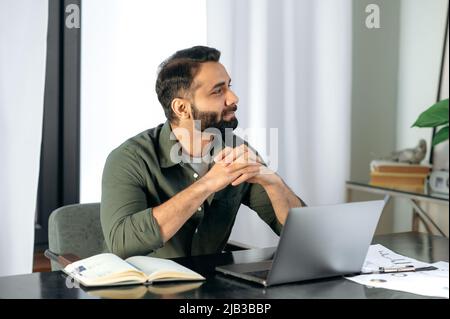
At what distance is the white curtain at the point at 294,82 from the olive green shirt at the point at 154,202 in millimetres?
1022

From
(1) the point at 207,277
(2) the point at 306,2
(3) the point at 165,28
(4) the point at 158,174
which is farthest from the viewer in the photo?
(2) the point at 306,2

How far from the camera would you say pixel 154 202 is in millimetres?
2027

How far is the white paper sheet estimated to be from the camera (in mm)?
1401

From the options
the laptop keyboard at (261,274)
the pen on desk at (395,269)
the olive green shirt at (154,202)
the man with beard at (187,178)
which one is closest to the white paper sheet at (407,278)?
the pen on desk at (395,269)

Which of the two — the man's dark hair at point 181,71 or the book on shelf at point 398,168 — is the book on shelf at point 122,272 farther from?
the book on shelf at point 398,168

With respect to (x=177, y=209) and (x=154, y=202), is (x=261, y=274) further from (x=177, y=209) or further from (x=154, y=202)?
(x=154, y=202)

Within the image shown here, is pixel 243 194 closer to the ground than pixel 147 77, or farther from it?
closer to the ground

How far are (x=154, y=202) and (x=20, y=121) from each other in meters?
0.92

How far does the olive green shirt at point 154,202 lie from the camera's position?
5.92ft

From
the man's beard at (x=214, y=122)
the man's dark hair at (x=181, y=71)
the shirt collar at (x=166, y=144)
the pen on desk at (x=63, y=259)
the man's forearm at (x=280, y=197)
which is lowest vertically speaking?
the pen on desk at (x=63, y=259)

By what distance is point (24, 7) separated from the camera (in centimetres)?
268
